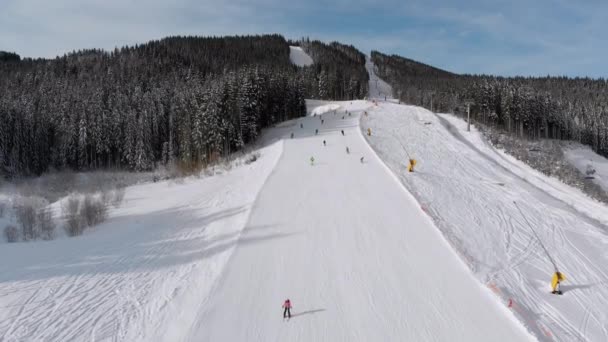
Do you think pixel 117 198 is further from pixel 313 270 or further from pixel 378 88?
pixel 378 88

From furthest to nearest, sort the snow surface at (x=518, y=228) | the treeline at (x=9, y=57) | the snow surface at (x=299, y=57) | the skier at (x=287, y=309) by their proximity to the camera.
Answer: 1. the snow surface at (x=299, y=57)
2. the treeline at (x=9, y=57)
3. the snow surface at (x=518, y=228)
4. the skier at (x=287, y=309)

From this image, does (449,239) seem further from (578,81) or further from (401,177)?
(578,81)

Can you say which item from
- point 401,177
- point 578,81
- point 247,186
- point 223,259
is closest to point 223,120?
point 247,186

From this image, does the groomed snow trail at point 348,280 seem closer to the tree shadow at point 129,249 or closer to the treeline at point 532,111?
the tree shadow at point 129,249

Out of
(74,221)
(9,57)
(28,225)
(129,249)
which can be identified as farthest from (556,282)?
(9,57)

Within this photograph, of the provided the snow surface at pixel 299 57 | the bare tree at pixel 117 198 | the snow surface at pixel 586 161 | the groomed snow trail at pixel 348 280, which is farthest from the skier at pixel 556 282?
the snow surface at pixel 299 57

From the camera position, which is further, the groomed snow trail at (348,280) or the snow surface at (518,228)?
the snow surface at (518,228)
